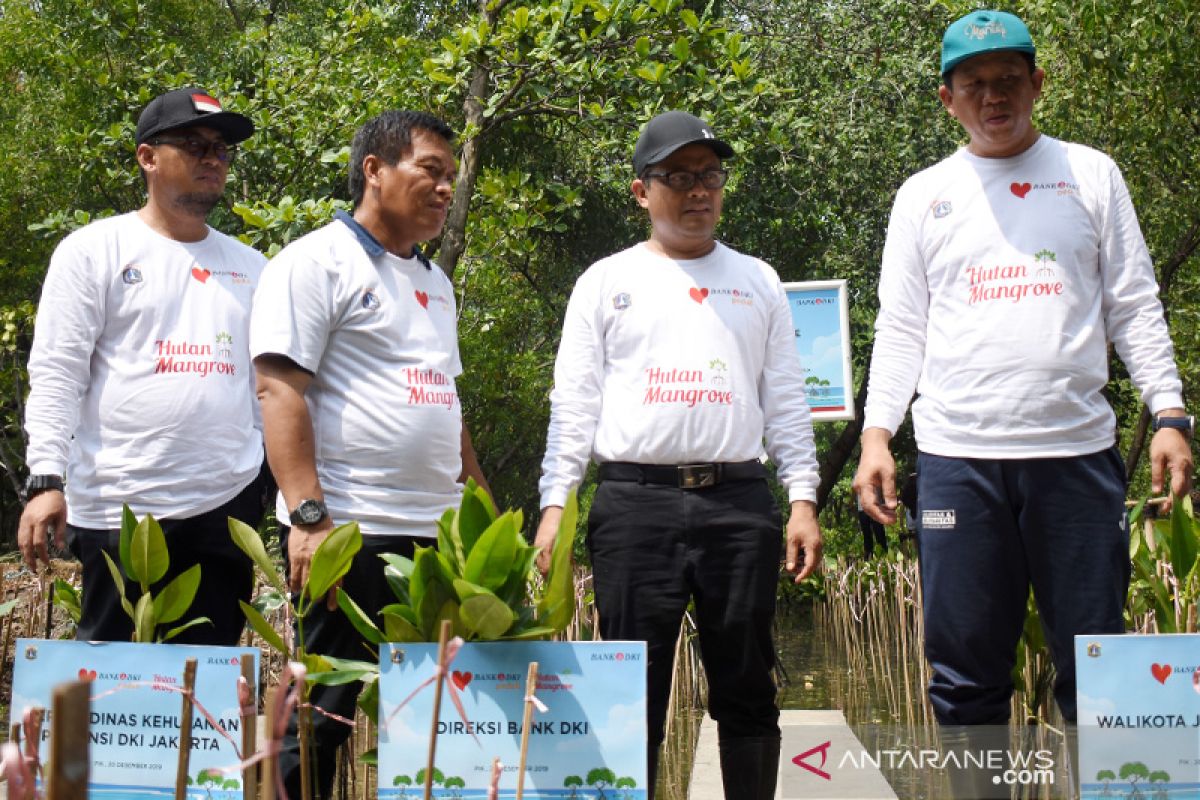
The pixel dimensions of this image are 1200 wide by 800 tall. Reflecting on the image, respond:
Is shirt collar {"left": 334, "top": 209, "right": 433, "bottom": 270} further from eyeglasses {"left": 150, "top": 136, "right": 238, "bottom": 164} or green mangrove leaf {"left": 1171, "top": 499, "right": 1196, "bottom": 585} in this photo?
green mangrove leaf {"left": 1171, "top": 499, "right": 1196, "bottom": 585}

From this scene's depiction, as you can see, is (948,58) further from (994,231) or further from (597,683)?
(597,683)

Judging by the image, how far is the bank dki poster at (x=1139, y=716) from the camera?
255 cm

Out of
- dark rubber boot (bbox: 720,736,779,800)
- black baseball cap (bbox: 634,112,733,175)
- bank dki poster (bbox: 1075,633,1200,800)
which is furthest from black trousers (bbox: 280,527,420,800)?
bank dki poster (bbox: 1075,633,1200,800)

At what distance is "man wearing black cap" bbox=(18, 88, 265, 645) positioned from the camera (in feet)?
10.8

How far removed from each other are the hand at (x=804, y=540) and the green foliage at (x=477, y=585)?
0.88m

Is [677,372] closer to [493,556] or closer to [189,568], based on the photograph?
[493,556]

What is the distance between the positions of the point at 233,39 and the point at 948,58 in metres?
11.6

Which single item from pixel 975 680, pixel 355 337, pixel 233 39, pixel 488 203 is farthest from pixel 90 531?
pixel 233 39

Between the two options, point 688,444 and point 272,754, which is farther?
point 688,444

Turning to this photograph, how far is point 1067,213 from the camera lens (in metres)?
Result: 3.12

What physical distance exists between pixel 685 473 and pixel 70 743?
255 centimetres

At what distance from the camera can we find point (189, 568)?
3262mm

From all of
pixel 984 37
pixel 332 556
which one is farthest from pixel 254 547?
pixel 984 37

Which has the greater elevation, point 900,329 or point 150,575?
point 900,329
